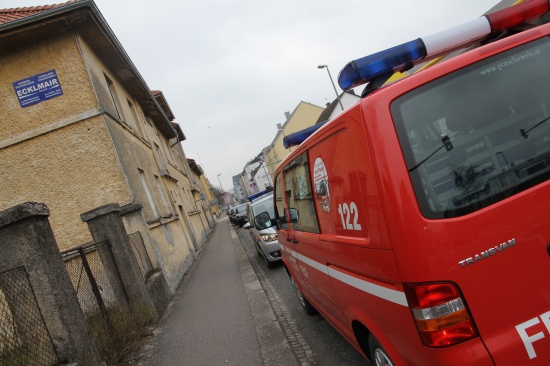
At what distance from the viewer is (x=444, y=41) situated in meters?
2.33

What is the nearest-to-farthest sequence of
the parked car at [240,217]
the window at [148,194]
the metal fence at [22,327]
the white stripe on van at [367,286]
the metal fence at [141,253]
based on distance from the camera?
1. the white stripe on van at [367,286]
2. the metal fence at [22,327]
3. the metal fence at [141,253]
4. the window at [148,194]
5. the parked car at [240,217]

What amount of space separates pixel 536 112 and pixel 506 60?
1.05 feet

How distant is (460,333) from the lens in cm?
165

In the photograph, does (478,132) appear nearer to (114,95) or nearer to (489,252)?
(489,252)

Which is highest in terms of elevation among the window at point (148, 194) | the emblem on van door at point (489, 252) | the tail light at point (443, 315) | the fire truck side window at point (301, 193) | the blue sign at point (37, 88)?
the blue sign at point (37, 88)

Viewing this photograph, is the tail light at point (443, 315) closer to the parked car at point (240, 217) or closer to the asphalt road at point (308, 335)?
the asphalt road at point (308, 335)

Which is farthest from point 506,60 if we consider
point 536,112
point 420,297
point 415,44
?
point 420,297

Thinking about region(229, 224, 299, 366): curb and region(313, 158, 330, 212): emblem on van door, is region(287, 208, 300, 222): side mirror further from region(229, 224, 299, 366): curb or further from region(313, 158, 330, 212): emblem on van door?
region(229, 224, 299, 366): curb

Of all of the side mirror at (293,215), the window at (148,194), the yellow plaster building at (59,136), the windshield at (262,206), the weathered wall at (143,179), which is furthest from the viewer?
the windshield at (262,206)

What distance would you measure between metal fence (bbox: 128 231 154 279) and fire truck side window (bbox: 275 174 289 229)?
318 centimetres

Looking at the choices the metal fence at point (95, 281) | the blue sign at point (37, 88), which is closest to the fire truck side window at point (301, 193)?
the metal fence at point (95, 281)

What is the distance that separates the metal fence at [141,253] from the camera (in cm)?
675

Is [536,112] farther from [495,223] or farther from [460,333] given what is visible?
[460,333]

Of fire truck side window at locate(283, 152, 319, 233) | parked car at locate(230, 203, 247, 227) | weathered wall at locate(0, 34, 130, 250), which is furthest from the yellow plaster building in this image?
parked car at locate(230, 203, 247, 227)
